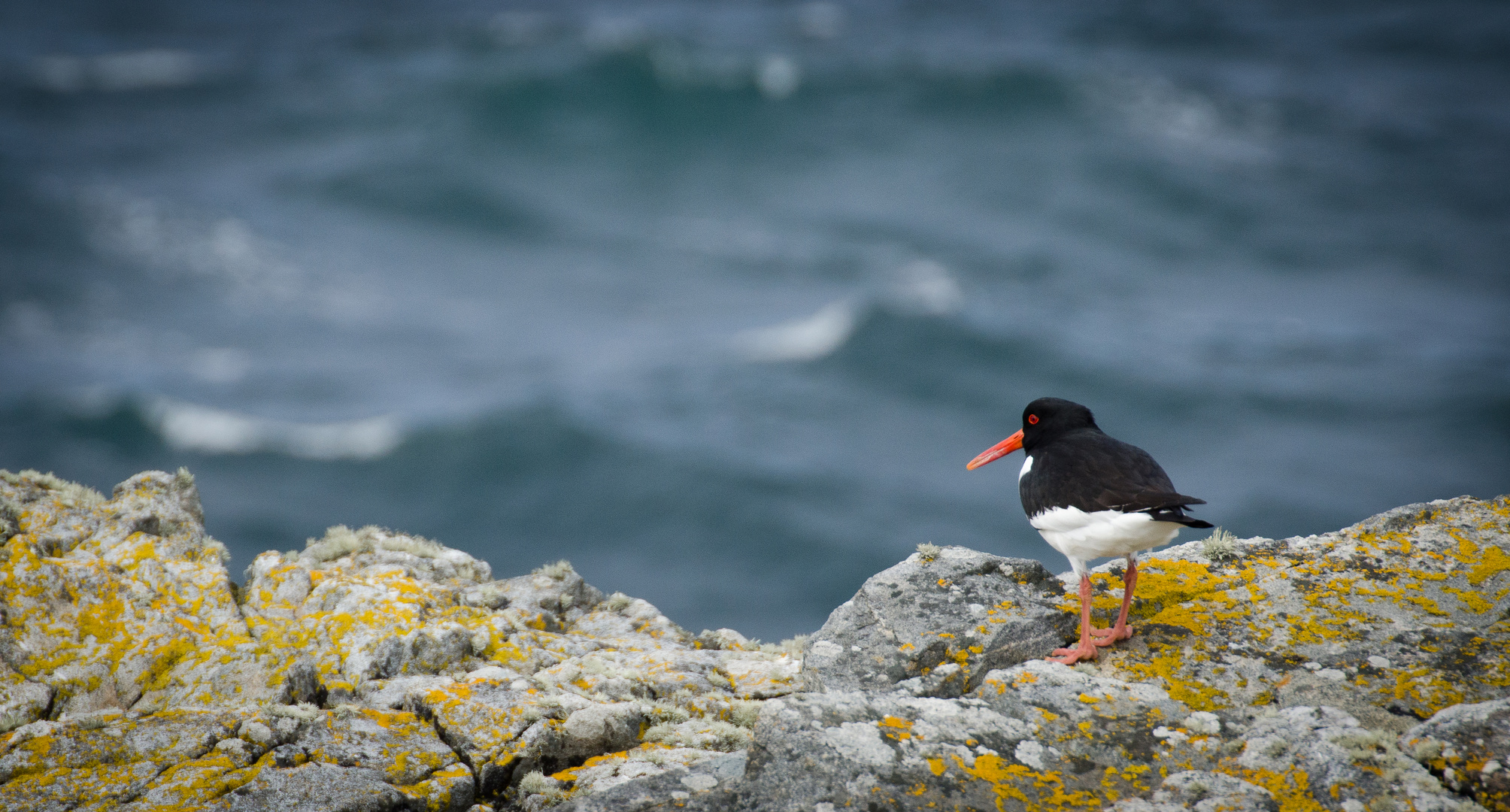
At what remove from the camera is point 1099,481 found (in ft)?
22.7

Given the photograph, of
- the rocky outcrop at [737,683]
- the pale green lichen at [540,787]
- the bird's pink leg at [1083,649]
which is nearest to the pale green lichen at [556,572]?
the rocky outcrop at [737,683]

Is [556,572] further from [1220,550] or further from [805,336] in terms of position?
[805,336]

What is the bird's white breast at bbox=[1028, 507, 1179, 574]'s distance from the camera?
659cm

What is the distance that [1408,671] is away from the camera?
19.6 feet

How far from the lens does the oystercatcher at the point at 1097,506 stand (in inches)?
257

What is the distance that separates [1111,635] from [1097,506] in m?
0.92

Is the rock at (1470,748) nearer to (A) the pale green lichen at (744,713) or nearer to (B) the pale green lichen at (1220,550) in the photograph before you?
(B) the pale green lichen at (1220,550)

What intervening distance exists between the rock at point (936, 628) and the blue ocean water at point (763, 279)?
25338 mm

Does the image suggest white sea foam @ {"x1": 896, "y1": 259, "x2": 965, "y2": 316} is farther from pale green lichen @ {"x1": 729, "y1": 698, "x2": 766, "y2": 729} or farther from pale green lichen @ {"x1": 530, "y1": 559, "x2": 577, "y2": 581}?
pale green lichen @ {"x1": 729, "y1": 698, "x2": 766, "y2": 729}

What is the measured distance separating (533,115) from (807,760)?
67.0 m

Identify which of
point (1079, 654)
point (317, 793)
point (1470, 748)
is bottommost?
point (1470, 748)

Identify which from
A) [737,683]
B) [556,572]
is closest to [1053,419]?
[737,683]

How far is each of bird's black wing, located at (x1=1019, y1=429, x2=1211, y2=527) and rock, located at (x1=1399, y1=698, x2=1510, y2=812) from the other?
5.31 feet

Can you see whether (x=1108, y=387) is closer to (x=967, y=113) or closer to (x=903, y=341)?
(x=903, y=341)
